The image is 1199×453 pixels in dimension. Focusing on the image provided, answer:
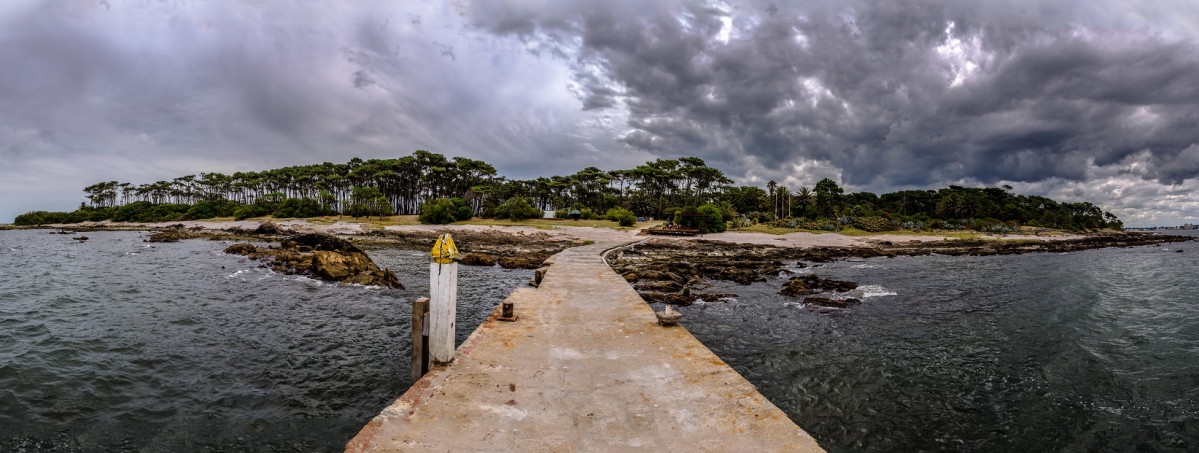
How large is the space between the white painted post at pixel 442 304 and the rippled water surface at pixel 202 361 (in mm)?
1818

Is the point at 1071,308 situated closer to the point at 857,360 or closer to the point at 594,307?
the point at 857,360

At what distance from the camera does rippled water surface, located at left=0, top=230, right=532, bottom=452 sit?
6652 mm

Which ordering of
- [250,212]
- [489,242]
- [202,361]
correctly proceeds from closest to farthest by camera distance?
[202,361], [489,242], [250,212]

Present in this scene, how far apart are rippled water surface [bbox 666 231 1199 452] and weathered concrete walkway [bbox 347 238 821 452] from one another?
239cm

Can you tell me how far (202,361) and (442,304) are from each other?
284 inches

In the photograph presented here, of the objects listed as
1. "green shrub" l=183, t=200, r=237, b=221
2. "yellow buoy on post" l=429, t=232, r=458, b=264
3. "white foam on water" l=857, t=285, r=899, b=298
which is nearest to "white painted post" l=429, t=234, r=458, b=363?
"yellow buoy on post" l=429, t=232, r=458, b=264

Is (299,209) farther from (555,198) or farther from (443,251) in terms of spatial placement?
(443,251)

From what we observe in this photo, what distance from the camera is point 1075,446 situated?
266 inches

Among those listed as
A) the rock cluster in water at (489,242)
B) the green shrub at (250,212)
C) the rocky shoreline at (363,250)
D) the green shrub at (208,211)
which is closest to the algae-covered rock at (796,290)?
the rocky shoreline at (363,250)

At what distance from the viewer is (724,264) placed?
28062 millimetres

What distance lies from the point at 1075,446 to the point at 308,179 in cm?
11870

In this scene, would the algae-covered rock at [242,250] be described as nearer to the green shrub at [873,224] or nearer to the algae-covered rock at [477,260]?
the algae-covered rock at [477,260]

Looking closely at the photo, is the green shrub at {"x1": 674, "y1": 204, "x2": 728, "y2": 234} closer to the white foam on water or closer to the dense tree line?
the dense tree line

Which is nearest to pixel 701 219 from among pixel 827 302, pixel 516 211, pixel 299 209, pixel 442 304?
pixel 516 211
